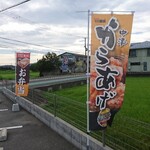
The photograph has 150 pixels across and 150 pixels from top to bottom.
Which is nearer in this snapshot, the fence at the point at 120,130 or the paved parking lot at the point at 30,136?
the fence at the point at 120,130

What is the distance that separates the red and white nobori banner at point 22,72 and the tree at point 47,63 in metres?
41.4

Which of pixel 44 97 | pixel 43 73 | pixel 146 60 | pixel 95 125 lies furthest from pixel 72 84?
pixel 43 73

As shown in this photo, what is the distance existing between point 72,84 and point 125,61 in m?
23.6

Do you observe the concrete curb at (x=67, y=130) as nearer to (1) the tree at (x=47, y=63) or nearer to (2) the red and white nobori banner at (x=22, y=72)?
(2) the red and white nobori banner at (x=22, y=72)

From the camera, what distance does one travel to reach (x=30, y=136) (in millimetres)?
8141

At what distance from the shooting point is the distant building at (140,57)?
145ft

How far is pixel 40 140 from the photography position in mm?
7645

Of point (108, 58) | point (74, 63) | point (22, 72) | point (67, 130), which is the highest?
point (108, 58)

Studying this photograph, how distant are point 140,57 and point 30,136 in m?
39.1

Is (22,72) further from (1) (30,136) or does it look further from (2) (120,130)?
(2) (120,130)

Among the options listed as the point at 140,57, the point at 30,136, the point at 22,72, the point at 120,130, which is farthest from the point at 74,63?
the point at 120,130

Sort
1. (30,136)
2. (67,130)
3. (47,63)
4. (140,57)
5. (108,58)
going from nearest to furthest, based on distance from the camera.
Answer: (108,58) → (67,130) → (30,136) → (140,57) → (47,63)

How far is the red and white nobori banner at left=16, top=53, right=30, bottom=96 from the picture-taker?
12891 mm

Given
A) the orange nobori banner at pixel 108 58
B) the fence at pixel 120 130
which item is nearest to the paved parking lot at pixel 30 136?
the fence at pixel 120 130
